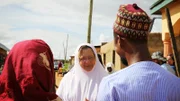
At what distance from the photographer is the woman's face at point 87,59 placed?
3947mm

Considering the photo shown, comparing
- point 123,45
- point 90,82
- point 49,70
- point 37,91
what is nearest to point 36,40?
point 49,70

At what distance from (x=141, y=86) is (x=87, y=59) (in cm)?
216

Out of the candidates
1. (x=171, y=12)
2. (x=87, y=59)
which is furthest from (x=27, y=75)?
(x=171, y=12)

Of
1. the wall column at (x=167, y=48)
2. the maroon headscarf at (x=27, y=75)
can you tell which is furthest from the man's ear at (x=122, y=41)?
the wall column at (x=167, y=48)

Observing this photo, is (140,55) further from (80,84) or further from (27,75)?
(80,84)

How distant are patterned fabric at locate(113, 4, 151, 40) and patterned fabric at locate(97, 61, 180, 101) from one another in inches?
7.1

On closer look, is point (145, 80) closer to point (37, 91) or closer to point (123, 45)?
point (123, 45)

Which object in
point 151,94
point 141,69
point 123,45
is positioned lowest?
point 151,94

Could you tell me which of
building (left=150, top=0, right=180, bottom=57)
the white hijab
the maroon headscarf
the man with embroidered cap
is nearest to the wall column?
building (left=150, top=0, right=180, bottom=57)

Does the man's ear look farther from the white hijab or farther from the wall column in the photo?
the wall column

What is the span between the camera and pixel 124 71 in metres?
1.89

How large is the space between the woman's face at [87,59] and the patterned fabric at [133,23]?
202cm

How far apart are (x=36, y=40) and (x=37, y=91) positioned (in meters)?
0.31

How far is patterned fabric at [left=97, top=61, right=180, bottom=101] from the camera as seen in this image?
71.0 inches
